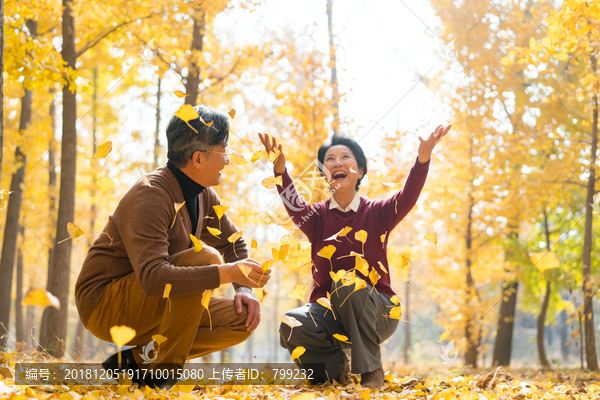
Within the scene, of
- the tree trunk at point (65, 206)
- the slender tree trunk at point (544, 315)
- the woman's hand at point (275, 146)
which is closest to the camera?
the woman's hand at point (275, 146)

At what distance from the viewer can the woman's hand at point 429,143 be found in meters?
2.12

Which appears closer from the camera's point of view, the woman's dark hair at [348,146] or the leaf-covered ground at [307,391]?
the leaf-covered ground at [307,391]

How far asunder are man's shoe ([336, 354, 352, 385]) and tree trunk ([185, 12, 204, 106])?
10.7 ft

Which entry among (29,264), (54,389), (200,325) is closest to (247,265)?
(200,325)

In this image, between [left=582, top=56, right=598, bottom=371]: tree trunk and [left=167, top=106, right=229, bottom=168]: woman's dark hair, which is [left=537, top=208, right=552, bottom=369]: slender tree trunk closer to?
[left=582, top=56, right=598, bottom=371]: tree trunk

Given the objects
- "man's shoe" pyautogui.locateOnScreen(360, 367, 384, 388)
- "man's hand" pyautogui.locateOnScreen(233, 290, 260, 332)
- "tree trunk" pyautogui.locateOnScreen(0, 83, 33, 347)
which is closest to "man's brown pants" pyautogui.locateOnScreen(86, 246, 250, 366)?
"man's hand" pyautogui.locateOnScreen(233, 290, 260, 332)

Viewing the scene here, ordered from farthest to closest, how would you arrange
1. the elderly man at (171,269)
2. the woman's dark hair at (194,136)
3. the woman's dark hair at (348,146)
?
the woman's dark hair at (348,146) → the woman's dark hair at (194,136) → the elderly man at (171,269)

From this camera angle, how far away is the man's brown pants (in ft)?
5.96

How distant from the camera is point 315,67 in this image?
4.80m

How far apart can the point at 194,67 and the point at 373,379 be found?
3859 millimetres

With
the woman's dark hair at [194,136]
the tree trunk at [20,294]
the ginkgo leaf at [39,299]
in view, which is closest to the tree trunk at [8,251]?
the tree trunk at [20,294]

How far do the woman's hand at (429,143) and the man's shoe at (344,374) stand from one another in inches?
46.2

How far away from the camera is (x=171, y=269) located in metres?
1.69

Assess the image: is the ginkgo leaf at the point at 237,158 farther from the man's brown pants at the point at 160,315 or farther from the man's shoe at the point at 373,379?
the man's shoe at the point at 373,379
